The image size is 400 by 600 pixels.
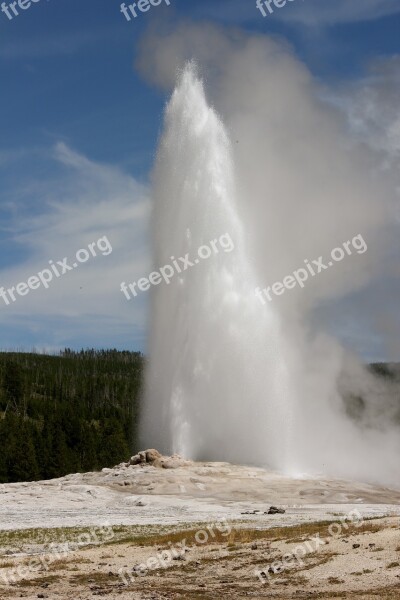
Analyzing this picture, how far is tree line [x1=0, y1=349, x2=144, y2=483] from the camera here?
72875mm

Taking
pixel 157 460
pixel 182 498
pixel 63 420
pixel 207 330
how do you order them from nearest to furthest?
pixel 182 498 → pixel 157 460 → pixel 207 330 → pixel 63 420

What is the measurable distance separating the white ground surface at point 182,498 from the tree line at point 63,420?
2702 cm

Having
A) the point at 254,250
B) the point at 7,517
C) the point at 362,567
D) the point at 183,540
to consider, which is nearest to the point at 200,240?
the point at 254,250

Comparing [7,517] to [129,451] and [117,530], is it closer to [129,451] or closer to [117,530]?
[117,530]

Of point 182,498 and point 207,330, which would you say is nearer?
point 182,498

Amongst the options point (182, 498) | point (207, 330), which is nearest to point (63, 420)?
point (207, 330)

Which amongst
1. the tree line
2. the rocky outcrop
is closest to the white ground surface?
the rocky outcrop

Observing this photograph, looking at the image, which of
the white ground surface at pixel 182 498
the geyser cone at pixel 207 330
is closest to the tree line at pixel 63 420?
the geyser cone at pixel 207 330

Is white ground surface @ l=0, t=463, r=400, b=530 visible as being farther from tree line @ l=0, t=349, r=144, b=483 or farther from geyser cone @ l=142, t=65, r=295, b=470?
tree line @ l=0, t=349, r=144, b=483

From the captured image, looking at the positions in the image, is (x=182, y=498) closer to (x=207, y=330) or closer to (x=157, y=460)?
(x=157, y=460)

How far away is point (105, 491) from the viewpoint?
4144 cm

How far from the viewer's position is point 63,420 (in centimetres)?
9156

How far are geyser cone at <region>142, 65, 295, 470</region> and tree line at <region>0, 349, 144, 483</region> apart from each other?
73.4 feet

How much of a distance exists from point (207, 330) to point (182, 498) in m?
13.8
